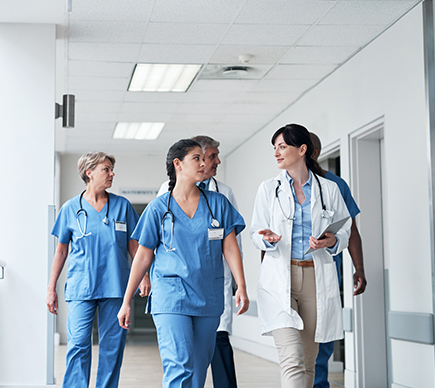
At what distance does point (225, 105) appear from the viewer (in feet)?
24.1

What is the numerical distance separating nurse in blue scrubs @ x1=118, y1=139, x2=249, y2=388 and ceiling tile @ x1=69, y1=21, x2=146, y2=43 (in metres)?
2.17

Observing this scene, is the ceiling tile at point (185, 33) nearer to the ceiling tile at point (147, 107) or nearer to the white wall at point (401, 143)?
the white wall at point (401, 143)

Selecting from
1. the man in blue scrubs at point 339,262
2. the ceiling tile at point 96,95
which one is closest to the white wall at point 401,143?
the man in blue scrubs at point 339,262

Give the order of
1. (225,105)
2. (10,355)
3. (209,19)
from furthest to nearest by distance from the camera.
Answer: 1. (225,105)
2. (209,19)
3. (10,355)

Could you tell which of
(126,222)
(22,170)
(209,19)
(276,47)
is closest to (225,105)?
(276,47)

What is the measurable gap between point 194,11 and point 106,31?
0.80m

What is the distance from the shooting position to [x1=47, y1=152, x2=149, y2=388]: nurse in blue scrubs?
12.1 ft

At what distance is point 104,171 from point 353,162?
2.45 meters

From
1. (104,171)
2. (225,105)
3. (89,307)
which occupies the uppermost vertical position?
(225,105)

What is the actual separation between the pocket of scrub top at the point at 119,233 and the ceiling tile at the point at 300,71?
2725mm

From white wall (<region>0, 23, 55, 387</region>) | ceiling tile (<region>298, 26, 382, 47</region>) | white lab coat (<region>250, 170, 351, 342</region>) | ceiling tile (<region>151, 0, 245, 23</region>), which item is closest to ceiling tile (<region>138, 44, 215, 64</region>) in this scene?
ceiling tile (<region>151, 0, 245, 23</region>)

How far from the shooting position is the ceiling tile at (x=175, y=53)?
5.38m

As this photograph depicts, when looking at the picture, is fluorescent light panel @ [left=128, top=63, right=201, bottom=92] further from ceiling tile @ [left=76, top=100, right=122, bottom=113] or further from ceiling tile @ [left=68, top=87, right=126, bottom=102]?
ceiling tile @ [left=76, top=100, right=122, bottom=113]

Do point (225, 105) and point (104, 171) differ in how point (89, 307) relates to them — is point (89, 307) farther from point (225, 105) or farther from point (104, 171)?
point (225, 105)
